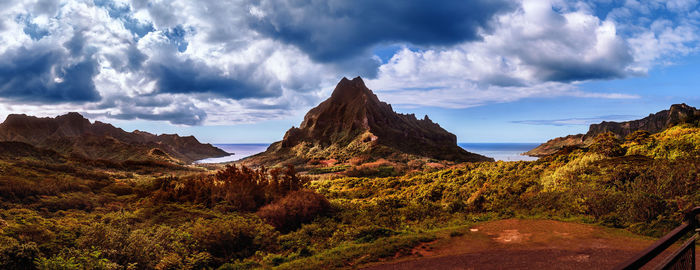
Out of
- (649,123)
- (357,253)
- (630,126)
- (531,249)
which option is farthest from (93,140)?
(630,126)

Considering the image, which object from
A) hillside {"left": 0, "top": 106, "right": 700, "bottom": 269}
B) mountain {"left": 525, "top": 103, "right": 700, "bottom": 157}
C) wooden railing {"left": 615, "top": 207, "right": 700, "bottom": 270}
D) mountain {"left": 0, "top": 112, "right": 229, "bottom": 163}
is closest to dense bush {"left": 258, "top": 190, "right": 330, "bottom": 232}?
hillside {"left": 0, "top": 106, "right": 700, "bottom": 269}

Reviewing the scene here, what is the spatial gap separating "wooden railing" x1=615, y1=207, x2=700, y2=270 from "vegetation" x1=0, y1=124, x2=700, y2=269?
7.35 metres

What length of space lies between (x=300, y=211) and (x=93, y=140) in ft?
344

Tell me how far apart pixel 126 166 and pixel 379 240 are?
1693 inches

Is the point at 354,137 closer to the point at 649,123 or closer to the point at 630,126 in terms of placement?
the point at 649,123

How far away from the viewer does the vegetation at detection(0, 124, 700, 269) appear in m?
9.96

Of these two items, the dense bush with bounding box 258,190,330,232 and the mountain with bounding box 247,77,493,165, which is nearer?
the dense bush with bounding box 258,190,330,232

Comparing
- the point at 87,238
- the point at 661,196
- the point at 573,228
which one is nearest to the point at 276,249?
the point at 87,238

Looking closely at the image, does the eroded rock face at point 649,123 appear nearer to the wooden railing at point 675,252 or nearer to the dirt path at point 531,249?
the dirt path at point 531,249

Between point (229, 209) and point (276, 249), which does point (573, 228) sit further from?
point (229, 209)

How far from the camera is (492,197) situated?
739 inches

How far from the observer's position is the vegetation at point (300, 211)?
9961 millimetres

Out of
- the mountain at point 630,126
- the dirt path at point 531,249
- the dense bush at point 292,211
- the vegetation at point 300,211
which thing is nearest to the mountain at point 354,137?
the mountain at point 630,126

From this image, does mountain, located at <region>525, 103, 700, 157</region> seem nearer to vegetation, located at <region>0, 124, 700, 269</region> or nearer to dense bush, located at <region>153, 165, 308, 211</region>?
vegetation, located at <region>0, 124, 700, 269</region>
